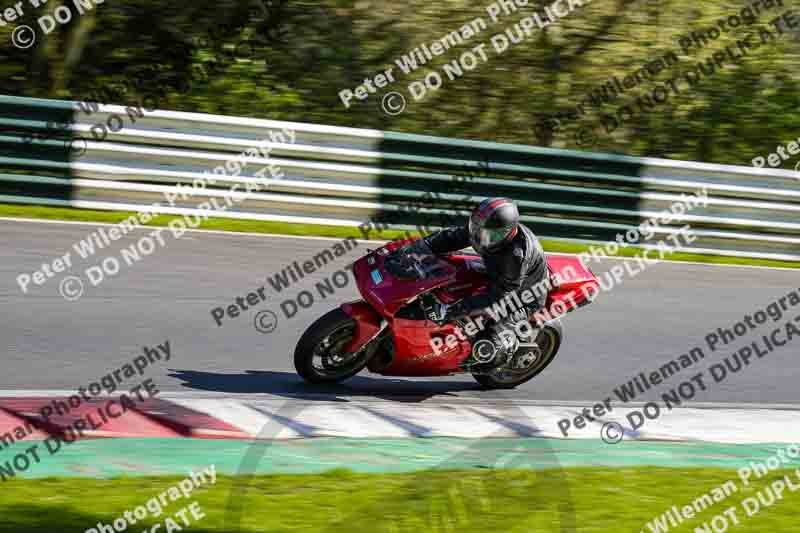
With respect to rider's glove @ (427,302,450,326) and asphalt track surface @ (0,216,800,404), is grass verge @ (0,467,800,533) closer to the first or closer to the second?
rider's glove @ (427,302,450,326)

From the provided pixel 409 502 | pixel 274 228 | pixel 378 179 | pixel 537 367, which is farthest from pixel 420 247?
pixel 378 179

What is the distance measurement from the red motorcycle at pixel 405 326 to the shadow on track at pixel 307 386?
0.14 m

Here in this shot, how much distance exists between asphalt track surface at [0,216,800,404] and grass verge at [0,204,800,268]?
1.14ft

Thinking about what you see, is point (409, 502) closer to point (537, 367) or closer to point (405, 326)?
point (405, 326)

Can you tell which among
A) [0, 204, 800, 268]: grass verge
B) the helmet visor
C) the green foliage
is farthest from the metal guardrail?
the helmet visor

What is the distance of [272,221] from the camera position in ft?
45.8

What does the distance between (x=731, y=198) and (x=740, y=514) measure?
924 cm

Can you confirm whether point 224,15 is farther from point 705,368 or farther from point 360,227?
point 705,368

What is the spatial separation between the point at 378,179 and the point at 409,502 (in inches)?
323

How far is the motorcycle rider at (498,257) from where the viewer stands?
8.55m

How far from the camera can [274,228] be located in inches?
541

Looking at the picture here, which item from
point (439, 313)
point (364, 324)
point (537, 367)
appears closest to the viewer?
point (364, 324)

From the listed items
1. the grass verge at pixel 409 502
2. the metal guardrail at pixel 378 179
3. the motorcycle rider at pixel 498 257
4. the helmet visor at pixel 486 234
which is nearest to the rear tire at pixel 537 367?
the motorcycle rider at pixel 498 257

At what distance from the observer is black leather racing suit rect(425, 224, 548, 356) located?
871 centimetres
